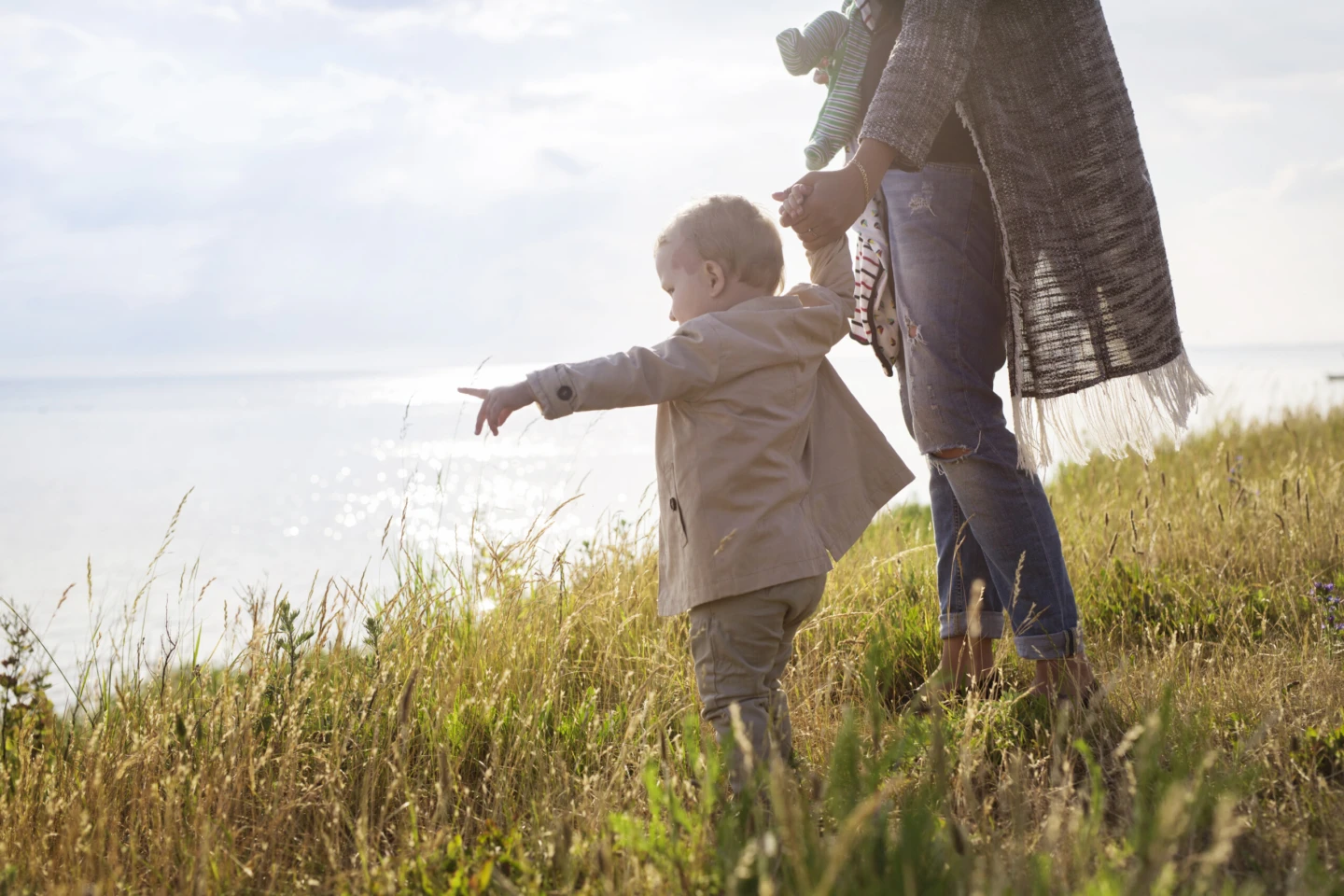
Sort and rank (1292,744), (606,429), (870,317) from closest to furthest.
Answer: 1. (1292,744)
2. (870,317)
3. (606,429)

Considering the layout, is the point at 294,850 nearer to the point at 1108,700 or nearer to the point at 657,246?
the point at 657,246

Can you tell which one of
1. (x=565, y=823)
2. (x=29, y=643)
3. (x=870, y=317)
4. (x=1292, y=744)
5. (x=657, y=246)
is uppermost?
(x=657, y=246)

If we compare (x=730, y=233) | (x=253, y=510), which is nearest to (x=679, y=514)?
(x=730, y=233)

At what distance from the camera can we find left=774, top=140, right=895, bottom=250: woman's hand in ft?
6.65

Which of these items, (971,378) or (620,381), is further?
(971,378)

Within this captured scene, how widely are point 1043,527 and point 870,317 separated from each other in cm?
68

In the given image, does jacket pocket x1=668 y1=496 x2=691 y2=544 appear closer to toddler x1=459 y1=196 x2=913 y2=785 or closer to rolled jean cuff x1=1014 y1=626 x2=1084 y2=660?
toddler x1=459 y1=196 x2=913 y2=785

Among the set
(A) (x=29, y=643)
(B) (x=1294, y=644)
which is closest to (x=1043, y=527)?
(B) (x=1294, y=644)

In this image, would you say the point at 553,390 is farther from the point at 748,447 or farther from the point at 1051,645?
the point at 1051,645

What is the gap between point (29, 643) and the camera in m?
2.38

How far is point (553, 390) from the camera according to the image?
1.91 meters

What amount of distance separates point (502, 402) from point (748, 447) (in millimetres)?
566

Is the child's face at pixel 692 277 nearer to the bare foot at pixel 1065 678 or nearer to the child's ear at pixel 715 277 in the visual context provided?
the child's ear at pixel 715 277

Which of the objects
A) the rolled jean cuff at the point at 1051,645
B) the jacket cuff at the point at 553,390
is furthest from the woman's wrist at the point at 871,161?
the rolled jean cuff at the point at 1051,645
